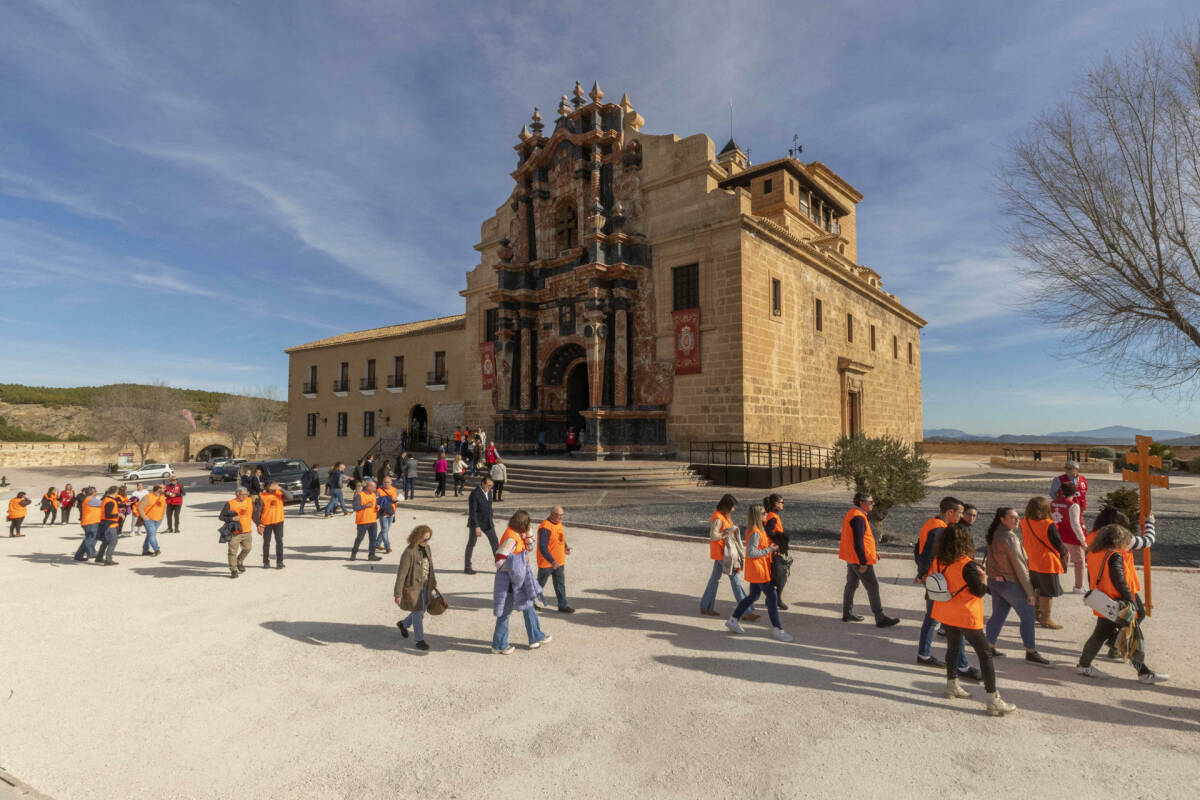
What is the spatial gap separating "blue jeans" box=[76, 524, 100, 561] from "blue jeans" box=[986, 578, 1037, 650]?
1357 cm

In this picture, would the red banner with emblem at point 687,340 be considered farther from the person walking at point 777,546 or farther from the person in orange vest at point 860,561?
the person in orange vest at point 860,561

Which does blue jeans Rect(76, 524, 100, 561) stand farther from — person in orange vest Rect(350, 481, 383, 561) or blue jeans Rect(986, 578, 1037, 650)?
blue jeans Rect(986, 578, 1037, 650)

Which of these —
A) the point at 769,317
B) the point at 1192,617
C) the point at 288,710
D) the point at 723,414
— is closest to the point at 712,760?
the point at 288,710

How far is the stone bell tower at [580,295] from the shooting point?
21.7 metres

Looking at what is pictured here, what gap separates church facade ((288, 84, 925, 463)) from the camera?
20.2 meters

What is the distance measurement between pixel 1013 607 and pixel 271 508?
1002 centimetres

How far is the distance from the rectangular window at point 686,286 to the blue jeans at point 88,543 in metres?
17.3

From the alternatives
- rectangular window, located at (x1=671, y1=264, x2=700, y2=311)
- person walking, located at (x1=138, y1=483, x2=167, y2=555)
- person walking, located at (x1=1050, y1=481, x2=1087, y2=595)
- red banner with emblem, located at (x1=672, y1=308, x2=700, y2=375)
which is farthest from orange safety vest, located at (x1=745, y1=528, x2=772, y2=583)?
rectangular window, located at (x1=671, y1=264, x2=700, y2=311)

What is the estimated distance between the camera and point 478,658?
5.43 m

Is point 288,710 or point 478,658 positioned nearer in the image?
point 288,710

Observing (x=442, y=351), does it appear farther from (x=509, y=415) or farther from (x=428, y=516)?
(x=428, y=516)

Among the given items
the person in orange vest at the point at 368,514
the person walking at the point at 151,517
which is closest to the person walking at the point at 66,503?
Result: the person walking at the point at 151,517

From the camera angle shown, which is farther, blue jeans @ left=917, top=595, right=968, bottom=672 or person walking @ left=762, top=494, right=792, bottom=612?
person walking @ left=762, top=494, right=792, bottom=612

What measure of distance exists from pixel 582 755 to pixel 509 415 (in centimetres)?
2154
